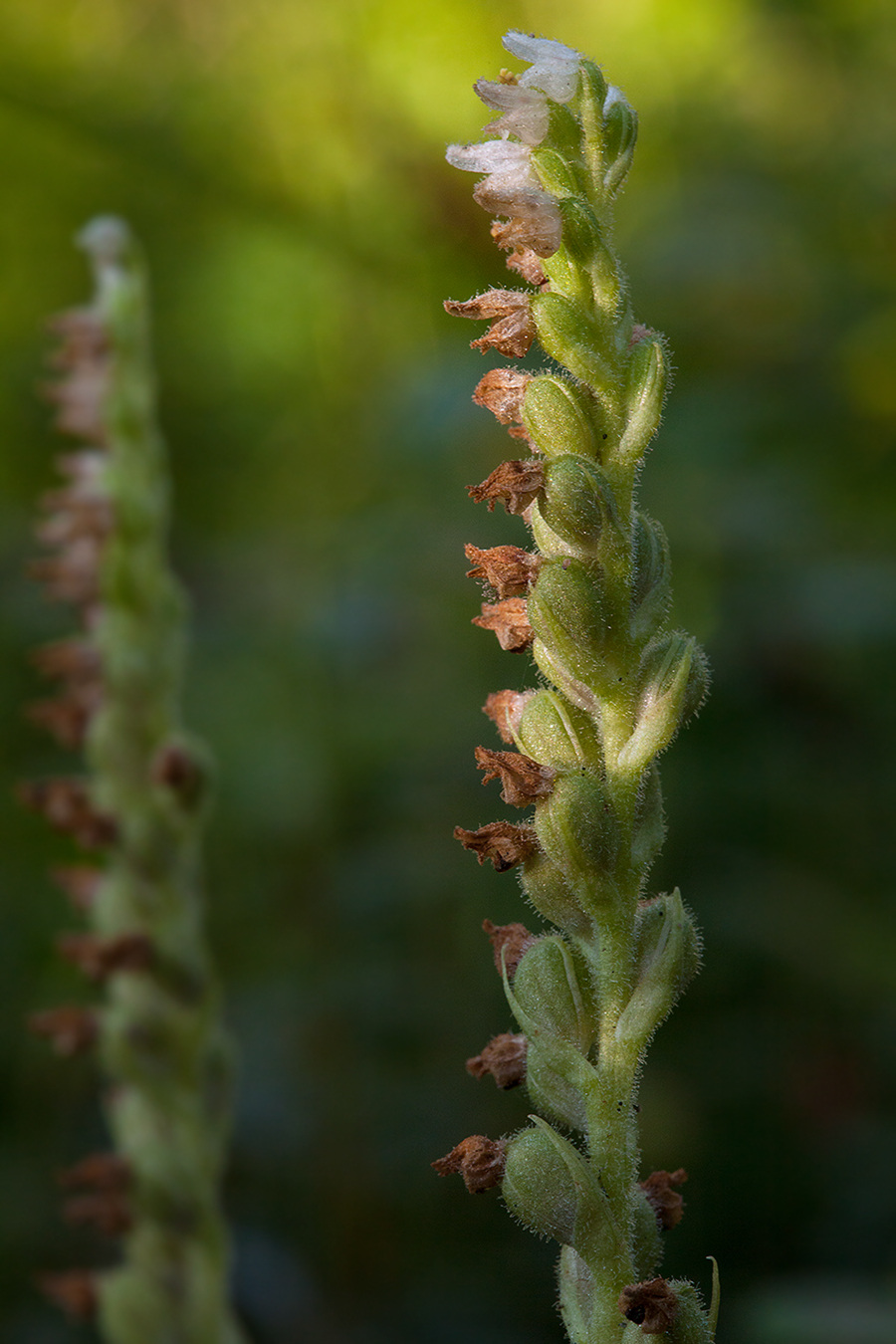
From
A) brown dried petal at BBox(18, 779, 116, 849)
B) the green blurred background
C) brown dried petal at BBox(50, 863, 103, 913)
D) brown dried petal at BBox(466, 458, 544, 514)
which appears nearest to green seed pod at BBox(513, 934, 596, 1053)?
brown dried petal at BBox(466, 458, 544, 514)

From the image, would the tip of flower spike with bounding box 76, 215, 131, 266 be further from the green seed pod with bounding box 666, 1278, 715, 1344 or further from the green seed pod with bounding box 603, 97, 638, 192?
the green seed pod with bounding box 666, 1278, 715, 1344

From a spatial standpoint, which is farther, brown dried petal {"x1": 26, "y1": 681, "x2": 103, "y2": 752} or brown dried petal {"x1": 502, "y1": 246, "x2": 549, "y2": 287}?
brown dried petal {"x1": 26, "y1": 681, "x2": 103, "y2": 752}

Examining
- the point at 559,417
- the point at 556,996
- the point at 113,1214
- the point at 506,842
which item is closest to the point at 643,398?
the point at 559,417

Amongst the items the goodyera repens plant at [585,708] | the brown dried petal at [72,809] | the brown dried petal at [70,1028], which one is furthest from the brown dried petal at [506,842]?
the brown dried petal at [70,1028]

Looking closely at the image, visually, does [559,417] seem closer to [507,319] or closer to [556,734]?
[507,319]

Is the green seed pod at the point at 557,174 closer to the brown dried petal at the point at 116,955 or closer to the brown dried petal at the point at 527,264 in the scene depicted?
the brown dried petal at the point at 527,264

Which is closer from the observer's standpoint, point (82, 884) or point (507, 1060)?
point (507, 1060)

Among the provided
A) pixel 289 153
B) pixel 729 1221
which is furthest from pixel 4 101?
pixel 729 1221
